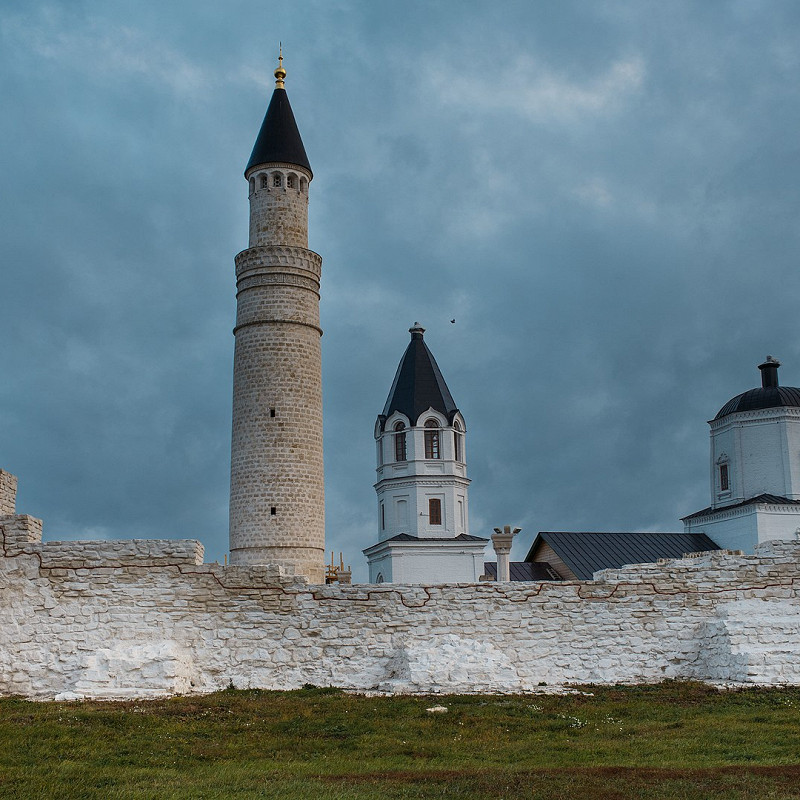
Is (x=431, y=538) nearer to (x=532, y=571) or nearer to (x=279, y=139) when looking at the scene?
(x=532, y=571)

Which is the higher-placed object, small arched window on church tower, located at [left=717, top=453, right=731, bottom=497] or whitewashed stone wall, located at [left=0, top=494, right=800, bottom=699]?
small arched window on church tower, located at [left=717, top=453, right=731, bottom=497]

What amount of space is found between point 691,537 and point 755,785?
129 ft

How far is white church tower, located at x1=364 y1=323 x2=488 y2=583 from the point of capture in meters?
44.4

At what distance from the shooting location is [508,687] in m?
15.7

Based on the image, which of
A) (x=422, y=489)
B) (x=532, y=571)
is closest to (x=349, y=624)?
(x=532, y=571)

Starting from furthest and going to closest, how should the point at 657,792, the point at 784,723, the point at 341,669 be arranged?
the point at 341,669 < the point at 784,723 < the point at 657,792

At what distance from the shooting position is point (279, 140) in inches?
1188

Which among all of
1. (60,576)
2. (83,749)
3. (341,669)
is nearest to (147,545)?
(60,576)

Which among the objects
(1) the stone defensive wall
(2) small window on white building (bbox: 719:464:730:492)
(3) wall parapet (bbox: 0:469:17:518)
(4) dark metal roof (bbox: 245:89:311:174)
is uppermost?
(4) dark metal roof (bbox: 245:89:311:174)

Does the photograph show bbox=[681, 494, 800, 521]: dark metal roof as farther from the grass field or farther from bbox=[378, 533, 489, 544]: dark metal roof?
the grass field

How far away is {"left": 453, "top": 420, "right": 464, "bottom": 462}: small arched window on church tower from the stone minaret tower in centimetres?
1842

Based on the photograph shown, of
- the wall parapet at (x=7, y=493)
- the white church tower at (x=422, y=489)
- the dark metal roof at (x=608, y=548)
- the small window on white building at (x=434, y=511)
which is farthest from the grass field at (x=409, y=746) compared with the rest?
the small window on white building at (x=434, y=511)

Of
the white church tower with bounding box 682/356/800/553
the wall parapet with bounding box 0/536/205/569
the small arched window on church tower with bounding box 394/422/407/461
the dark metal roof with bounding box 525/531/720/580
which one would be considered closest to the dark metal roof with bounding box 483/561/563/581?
the dark metal roof with bounding box 525/531/720/580

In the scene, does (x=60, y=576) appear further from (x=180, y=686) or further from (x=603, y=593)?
(x=603, y=593)
